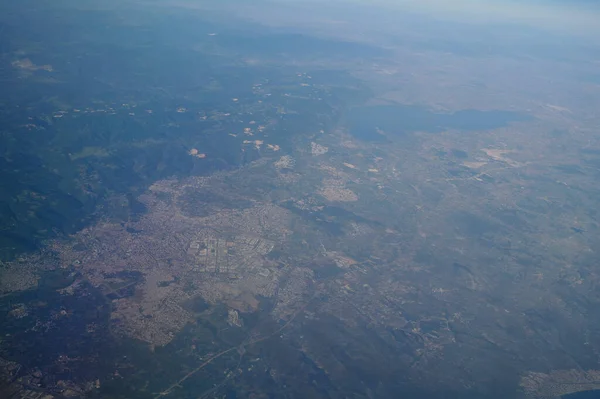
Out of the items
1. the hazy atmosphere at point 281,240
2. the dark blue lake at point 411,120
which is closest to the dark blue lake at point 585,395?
the hazy atmosphere at point 281,240

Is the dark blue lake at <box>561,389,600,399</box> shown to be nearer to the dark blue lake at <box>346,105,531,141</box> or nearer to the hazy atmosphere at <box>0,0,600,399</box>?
the hazy atmosphere at <box>0,0,600,399</box>

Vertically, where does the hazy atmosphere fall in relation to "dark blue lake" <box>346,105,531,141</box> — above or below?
below

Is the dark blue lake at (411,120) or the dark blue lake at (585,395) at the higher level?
the dark blue lake at (411,120)

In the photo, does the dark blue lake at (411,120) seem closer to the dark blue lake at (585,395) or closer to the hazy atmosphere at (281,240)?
the hazy atmosphere at (281,240)

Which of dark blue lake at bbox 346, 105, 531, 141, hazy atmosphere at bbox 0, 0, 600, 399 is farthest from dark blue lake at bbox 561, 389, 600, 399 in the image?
dark blue lake at bbox 346, 105, 531, 141

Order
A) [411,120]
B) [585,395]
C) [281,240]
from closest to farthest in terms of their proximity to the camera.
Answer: [585,395], [281,240], [411,120]

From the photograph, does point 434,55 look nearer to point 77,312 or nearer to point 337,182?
point 337,182

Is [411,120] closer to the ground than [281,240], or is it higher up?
higher up

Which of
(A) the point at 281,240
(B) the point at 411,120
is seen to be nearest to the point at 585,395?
(A) the point at 281,240

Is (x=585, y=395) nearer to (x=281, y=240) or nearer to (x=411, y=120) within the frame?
(x=281, y=240)
